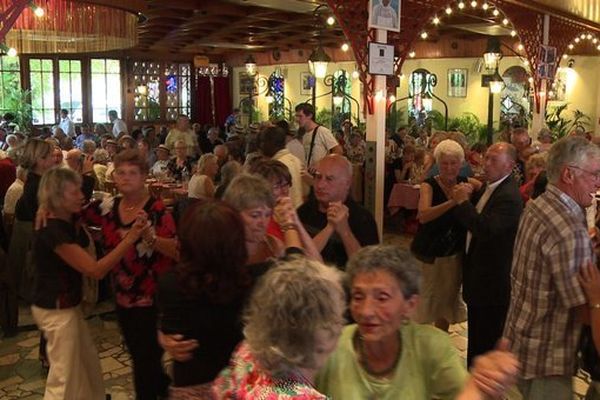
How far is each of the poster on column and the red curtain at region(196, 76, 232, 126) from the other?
15.3 metres

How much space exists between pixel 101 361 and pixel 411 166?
5521mm

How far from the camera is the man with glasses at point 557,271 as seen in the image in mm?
2396

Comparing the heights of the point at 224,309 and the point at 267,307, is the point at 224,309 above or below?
below

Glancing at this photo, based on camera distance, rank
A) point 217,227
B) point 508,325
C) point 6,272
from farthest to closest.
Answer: point 6,272 → point 508,325 → point 217,227

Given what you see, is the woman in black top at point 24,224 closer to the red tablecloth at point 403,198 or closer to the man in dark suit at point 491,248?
the man in dark suit at point 491,248

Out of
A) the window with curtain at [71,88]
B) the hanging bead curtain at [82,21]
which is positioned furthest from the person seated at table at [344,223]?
the window with curtain at [71,88]

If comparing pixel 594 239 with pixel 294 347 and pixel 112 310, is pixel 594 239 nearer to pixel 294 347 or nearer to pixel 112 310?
pixel 294 347

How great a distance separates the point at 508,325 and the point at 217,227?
145 cm

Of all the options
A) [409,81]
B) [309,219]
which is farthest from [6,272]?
[409,81]

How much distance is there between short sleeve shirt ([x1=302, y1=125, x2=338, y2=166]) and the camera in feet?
20.1

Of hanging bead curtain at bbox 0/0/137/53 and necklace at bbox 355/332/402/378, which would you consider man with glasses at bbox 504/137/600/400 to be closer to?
necklace at bbox 355/332/402/378

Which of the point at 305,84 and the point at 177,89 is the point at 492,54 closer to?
the point at 305,84

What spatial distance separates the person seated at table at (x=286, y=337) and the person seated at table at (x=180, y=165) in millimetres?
6633

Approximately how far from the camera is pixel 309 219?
130 inches
